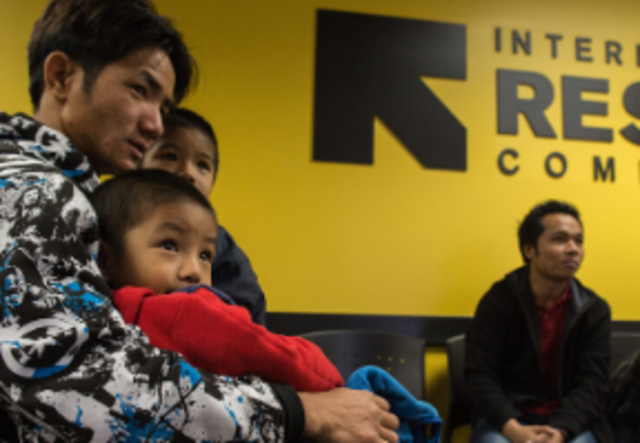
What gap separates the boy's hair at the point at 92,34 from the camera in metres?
1.14

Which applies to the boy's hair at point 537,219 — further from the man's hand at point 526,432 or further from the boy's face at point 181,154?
the boy's face at point 181,154

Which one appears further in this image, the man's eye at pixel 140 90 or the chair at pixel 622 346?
the chair at pixel 622 346

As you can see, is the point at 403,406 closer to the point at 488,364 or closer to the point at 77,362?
the point at 77,362

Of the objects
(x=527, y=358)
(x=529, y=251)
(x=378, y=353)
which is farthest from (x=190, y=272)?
(x=529, y=251)

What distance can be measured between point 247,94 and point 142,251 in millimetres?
2373

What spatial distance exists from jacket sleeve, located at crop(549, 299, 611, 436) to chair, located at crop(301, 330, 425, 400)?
65 cm

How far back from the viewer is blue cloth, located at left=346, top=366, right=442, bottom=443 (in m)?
1.10

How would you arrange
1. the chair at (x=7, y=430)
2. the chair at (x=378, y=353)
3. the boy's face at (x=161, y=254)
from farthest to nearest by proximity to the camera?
1. the chair at (x=378, y=353)
2. the boy's face at (x=161, y=254)
3. the chair at (x=7, y=430)

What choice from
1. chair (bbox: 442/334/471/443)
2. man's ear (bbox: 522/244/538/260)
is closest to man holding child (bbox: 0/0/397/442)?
chair (bbox: 442/334/471/443)

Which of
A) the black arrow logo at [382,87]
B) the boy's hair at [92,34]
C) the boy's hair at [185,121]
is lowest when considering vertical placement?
the boy's hair at [185,121]

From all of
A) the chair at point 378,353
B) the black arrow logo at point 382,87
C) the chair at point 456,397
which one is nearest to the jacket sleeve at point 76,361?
the chair at point 378,353

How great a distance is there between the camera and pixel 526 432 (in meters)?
2.47

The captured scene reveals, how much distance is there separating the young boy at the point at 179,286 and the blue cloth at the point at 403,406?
0.08 metres

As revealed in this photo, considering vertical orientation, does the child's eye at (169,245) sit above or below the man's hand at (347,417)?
above
